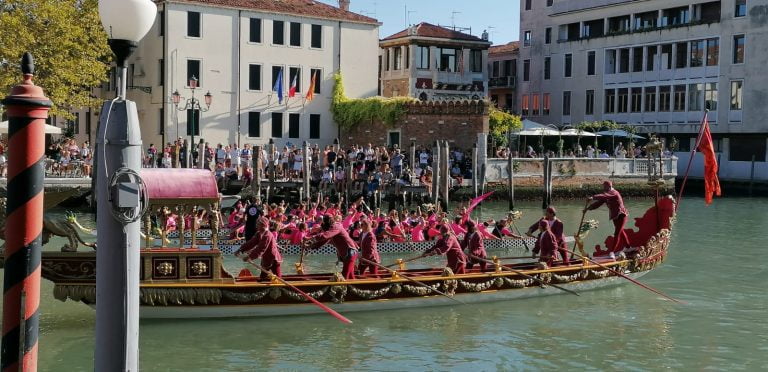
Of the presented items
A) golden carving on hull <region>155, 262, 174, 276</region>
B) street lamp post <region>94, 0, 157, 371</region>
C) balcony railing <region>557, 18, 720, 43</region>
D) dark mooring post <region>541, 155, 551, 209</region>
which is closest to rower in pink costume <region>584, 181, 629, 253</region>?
golden carving on hull <region>155, 262, 174, 276</region>

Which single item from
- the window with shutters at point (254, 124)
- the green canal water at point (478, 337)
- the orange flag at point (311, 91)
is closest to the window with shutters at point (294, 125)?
the orange flag at point (311, 91)

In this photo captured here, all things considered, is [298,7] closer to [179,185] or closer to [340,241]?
[340,241]

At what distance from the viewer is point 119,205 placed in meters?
3.88

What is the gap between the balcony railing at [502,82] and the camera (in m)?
53.8

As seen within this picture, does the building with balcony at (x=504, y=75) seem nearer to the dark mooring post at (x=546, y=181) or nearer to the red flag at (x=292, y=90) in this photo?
the dark mooring post at (x=546, y=181)

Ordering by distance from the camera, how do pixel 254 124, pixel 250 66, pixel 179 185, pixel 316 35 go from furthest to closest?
pixel 316 35 < pixel 254 124 < pixel 250 66 < pixel 179 185

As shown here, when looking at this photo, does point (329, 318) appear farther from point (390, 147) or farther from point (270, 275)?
point (390, 147)

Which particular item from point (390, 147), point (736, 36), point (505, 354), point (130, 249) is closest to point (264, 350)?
point (505, 354)

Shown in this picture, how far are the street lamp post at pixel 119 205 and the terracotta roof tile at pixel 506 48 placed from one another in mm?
51822

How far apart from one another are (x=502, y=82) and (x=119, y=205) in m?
51.4

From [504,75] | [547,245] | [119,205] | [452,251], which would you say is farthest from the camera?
[504,75]

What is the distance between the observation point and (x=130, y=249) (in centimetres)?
396

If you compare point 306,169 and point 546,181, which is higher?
point 306,169

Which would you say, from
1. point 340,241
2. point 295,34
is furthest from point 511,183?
point 340,241
